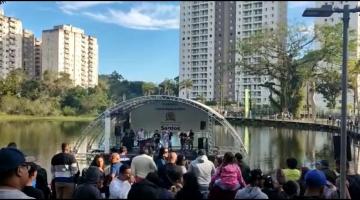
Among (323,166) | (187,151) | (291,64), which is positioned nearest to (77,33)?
(291,64)

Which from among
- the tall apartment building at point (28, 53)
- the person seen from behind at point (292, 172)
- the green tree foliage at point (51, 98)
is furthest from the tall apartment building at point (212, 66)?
the person seen from behind at point (292, 172)

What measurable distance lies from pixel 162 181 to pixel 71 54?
111375mm

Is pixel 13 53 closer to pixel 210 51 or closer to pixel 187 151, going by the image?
pixel 210 51

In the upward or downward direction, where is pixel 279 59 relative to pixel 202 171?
upward

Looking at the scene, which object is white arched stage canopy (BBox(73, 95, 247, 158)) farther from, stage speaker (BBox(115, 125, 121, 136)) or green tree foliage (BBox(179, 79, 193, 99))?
green tree foliage (BBox(179, 79, 193, 99))

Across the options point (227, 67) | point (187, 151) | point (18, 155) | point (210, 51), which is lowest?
point (187, 151)

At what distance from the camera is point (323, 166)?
6980mm

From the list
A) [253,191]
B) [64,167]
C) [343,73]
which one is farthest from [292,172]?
[64,167]

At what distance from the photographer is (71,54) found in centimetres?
11325

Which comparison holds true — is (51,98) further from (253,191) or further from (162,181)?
(253,191)

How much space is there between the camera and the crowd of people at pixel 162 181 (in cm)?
262

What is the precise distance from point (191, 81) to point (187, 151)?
268 ft

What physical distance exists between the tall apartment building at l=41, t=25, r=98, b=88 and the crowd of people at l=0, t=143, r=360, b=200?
9176 centimetres

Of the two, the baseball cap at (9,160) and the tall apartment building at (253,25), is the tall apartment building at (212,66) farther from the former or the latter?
the baseball cap at (9,160)
